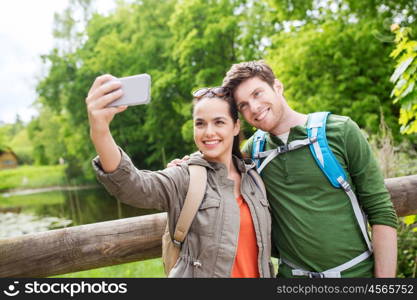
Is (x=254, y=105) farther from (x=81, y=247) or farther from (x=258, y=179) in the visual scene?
(x=81, y=247)

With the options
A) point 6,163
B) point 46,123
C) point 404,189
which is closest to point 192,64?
point 404,189

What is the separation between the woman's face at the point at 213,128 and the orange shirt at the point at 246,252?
31 cm

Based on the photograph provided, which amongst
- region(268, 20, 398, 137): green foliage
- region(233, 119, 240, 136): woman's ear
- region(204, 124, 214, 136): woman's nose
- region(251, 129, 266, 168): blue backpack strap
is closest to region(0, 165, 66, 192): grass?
region(268, 20, 398, 137): green foliage

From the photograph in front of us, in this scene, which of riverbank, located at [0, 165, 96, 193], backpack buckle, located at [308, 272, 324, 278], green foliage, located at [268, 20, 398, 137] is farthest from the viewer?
riverbank, located at [0, 165, 96, 193]

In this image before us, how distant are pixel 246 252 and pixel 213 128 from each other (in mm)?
586

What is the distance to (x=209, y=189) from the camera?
5.83ft

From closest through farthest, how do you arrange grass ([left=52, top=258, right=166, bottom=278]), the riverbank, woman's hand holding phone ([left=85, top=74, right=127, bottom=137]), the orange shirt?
woman's hand holding phone ([left=85, top=74, right=127, bottom=137]), the orange shirt, grass ([left=52, top=258, right=166, bottom=278]), the riverbank

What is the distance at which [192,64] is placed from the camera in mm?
19438

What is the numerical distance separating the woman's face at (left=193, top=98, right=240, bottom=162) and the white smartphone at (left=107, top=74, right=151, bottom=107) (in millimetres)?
513

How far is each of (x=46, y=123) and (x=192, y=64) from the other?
23561mm

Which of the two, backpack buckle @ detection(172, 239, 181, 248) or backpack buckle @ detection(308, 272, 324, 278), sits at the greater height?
backpack buckle @ detection(172, 239, 181, 248)

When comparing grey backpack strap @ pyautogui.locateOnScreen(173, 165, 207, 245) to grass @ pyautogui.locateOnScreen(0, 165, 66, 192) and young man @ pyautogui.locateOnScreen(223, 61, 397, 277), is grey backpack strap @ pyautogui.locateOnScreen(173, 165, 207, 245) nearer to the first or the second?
young man @ pyautogui.locateOnScreen(223, 61, 397, 277)

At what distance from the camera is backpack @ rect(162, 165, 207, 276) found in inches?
65.8

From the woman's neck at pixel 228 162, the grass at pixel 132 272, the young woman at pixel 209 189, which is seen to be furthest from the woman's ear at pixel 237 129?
the grass at pixel 132 272
